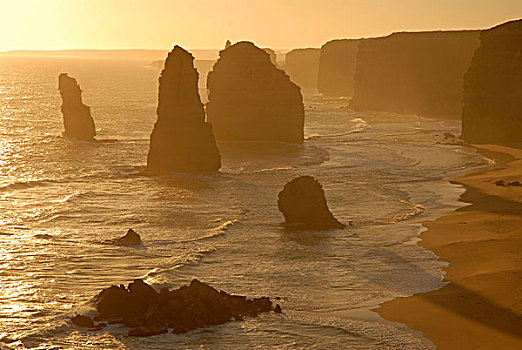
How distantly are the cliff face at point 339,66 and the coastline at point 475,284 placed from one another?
120 m

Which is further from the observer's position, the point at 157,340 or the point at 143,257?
the point at 143,257

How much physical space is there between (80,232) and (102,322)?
12882mm

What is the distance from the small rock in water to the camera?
21719mm

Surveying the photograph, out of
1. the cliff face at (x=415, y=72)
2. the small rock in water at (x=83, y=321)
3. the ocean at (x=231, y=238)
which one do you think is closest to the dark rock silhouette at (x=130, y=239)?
the ocean at (x=231, y=238)

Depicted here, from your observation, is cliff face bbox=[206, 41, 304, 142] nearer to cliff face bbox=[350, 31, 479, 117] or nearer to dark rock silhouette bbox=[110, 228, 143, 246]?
dark rock silhouette bbox=[110, 228, 143, 246]

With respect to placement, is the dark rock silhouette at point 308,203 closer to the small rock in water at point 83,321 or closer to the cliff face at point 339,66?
the small rock in water at point 83,321

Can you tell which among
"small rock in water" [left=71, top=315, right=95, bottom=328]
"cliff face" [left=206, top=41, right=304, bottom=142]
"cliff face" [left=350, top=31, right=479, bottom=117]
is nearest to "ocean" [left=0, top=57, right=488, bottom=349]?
"small rock in water" [left=71, top=315, right=95, bottom=328]

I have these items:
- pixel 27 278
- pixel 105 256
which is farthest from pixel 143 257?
pixel 27 278

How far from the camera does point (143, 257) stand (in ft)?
97.2

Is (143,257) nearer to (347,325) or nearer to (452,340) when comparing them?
(347,325)

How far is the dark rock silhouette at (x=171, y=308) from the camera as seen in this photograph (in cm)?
2159

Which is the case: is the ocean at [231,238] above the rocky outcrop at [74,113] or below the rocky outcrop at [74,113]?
below

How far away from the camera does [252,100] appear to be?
2758 inches

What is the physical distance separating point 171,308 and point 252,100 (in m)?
49.4
